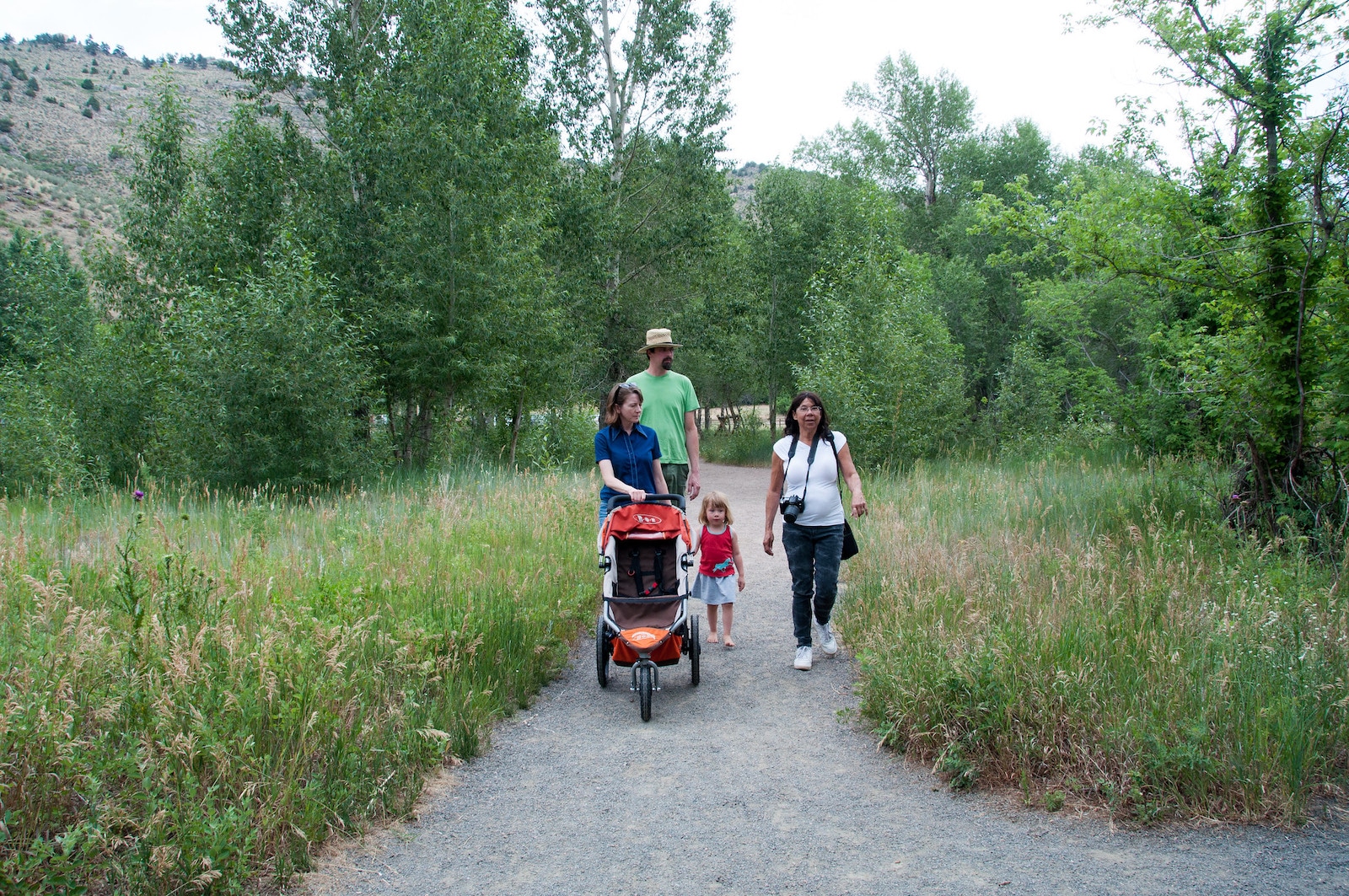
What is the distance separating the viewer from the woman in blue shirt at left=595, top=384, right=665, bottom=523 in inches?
243

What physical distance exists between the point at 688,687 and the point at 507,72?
1858 cm

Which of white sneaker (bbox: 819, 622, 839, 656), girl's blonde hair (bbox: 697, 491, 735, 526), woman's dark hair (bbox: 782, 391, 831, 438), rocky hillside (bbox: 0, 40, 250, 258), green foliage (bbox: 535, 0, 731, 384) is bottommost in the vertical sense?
white sneaker (bbox: 819, 622, 839, 656)

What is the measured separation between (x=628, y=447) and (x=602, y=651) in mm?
1448

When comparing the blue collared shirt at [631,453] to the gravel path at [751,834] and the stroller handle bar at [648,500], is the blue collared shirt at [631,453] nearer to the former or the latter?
the stroller handle bar at [648,500]

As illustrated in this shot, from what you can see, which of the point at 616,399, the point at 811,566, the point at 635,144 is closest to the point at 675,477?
the point at 616,399

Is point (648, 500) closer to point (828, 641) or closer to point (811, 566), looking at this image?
point (811, 566)

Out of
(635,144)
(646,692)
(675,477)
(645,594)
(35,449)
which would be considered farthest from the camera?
(635,144)

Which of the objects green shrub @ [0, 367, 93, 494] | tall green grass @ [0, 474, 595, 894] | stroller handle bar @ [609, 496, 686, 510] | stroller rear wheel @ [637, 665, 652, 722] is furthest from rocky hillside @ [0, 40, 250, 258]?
stroller rear wheel @ [637, 665, 652, 722]

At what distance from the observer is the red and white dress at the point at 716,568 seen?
22.8 feet

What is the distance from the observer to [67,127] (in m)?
80.0

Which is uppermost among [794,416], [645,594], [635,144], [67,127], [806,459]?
[67,127]

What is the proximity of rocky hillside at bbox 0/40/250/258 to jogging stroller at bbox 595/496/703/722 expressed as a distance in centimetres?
5498

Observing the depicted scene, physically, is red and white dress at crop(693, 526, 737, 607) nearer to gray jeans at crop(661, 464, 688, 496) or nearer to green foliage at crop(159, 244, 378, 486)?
gray jeans at crop(661, 464, 688, 496)

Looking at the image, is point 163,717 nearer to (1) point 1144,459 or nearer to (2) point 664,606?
(2) point 664,606
